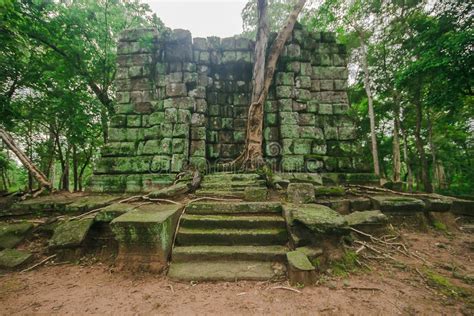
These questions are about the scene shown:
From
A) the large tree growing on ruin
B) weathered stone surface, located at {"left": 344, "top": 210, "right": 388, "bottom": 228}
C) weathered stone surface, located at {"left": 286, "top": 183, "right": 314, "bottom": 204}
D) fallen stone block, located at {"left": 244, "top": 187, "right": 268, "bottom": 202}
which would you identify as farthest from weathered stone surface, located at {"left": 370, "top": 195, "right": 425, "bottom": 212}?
the large tree growing on ruin

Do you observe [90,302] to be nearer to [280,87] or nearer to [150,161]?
[150,161]

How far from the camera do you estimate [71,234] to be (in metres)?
2.79

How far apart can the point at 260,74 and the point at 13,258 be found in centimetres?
558

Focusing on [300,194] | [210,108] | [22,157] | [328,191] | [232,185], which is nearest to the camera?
[300,194]

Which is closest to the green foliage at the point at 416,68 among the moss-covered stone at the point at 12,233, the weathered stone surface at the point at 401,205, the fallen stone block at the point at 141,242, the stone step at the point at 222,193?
the weathered stone surface at the point at 401,205

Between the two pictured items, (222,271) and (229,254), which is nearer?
(222,271)

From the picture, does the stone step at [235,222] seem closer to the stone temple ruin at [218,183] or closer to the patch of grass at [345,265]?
the stone temple ruin at [218,183]

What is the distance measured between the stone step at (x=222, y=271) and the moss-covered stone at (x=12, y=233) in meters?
2.55

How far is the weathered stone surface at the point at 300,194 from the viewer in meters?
3.36

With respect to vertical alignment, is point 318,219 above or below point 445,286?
above

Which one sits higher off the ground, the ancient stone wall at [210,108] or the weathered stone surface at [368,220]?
the ancient stone wall at [210,108]

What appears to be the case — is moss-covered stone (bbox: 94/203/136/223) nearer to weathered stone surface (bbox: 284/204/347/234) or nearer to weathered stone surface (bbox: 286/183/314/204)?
weathered stone surface (bbox: 284/204/347/234)

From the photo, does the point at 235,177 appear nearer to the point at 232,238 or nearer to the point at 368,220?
the point at 232,238

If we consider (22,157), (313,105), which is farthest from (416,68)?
(22,157)
